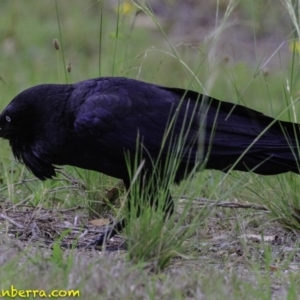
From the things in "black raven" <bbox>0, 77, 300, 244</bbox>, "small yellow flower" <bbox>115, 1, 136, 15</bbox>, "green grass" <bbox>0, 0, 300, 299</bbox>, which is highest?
"small yellow flower" <bbox>115, 1, 136, 15</bbox>

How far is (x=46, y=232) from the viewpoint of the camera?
171 inches

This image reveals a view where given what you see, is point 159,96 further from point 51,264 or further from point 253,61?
point 253,61

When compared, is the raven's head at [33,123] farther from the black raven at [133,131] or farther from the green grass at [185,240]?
the green grass at [185,240]

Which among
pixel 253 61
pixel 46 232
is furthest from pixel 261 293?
pixel 253 61

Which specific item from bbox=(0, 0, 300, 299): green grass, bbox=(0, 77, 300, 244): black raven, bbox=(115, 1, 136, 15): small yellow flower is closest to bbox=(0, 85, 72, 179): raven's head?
bbox=(0, 77, 300, 244): black raven

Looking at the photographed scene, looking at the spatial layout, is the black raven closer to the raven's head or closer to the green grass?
the raven's head

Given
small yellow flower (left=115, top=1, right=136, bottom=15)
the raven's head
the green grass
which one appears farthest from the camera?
small yellow flower (left=115, top=1, right=136, bottom=15)

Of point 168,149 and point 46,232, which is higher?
point 168,149

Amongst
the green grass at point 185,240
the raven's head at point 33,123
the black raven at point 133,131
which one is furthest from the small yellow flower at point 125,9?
the raven's head at point 33,123

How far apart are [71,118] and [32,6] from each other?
559cm

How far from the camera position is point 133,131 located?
4301 mm

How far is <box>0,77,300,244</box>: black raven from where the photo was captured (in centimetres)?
426

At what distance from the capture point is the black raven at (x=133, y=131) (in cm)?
426

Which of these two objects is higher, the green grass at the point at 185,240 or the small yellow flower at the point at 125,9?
the small yellow flower at the point at 125,9
